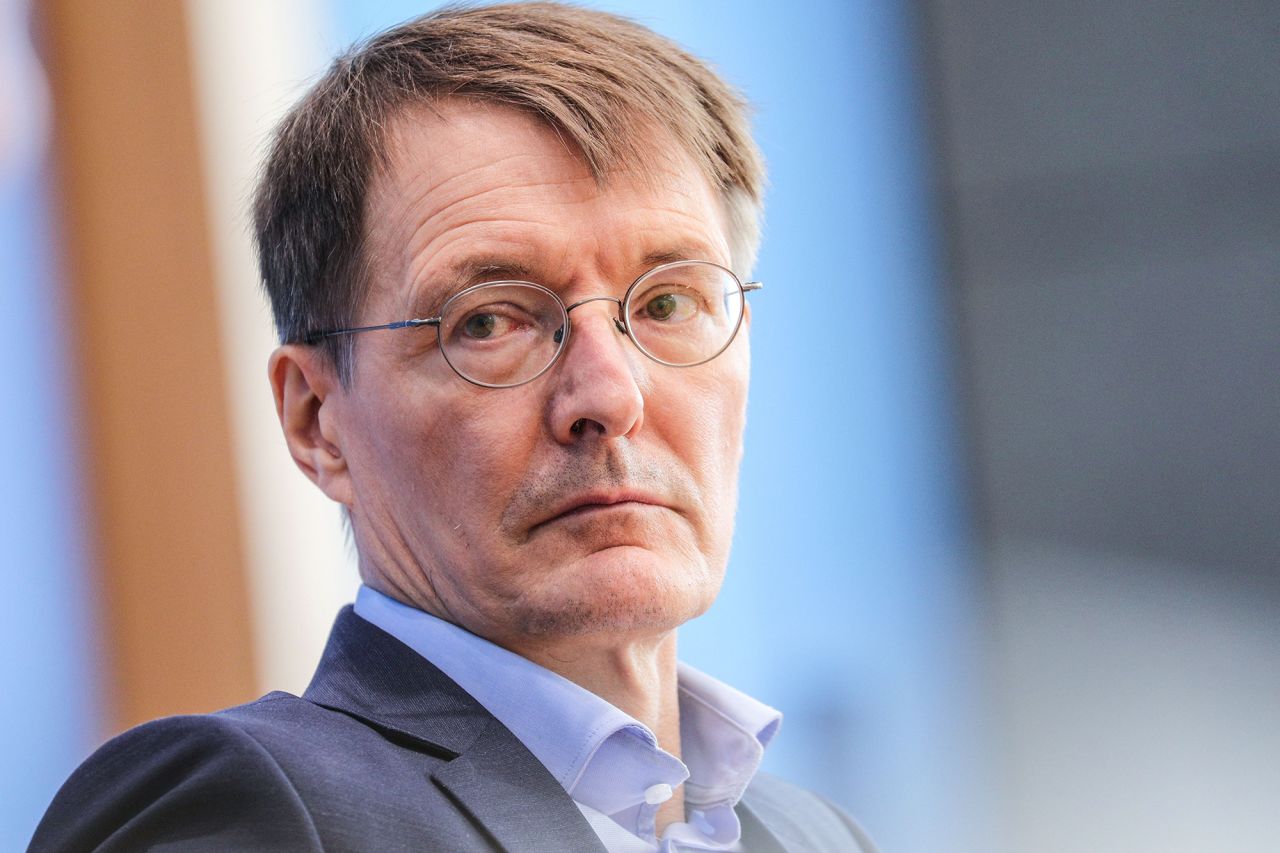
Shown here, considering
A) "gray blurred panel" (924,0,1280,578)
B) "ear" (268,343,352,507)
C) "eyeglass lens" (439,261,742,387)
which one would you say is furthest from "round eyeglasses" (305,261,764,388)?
"gray blurred panel" (924,0,1280,578)

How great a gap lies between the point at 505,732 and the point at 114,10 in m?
2.11

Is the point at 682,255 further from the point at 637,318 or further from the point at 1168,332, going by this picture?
the point at 1168,332

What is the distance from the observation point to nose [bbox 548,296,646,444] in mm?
1214

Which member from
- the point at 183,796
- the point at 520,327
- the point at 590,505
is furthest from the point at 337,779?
the point at 520,327

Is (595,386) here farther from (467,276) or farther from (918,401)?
(918,401)

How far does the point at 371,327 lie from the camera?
4.42ft

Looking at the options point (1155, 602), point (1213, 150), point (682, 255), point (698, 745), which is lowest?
point (1155, 602)

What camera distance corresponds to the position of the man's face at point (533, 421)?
1226 millimetres

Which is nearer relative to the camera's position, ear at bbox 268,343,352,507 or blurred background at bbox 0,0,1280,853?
ear at bbox 268,343,352,507

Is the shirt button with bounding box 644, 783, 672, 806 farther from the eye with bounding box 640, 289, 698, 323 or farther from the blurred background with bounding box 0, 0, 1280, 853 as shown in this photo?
the blurred background with bounding box 0, 0, 1280, 853

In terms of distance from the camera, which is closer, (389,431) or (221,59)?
(389,431)

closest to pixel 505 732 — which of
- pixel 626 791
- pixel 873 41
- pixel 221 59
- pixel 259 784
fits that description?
pixel 626 791

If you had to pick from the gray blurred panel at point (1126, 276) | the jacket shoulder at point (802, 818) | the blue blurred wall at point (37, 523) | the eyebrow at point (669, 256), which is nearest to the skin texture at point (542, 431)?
the eyebrow at point (669, 256)

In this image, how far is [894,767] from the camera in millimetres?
3055
